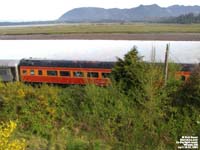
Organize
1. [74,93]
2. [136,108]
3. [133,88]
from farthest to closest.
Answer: [74,93]
[133,88]
[136,108]

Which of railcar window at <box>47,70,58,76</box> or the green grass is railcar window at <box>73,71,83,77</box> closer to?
railcar window at <box>47,70,58,76</box>

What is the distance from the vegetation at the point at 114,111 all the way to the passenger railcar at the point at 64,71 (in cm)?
480

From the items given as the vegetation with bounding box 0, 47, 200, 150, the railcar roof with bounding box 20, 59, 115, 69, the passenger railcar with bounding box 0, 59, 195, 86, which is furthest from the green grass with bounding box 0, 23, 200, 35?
the vegetation with bounding box 0, 47, 200, 150

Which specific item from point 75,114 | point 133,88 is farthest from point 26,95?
point 133,88

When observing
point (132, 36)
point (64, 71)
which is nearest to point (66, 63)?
point (64, 71)

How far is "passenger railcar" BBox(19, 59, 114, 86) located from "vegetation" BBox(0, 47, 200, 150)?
4.80 metres

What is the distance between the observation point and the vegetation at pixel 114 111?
11.0 metres

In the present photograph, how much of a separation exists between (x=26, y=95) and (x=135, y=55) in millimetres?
5758

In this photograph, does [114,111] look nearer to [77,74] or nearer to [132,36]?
[77,74]

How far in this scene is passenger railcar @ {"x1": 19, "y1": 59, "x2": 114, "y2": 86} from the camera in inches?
849

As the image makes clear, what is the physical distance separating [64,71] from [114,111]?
9644mm

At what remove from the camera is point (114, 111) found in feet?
44.7

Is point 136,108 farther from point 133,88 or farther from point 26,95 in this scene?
point 26,95

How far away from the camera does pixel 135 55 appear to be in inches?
655
